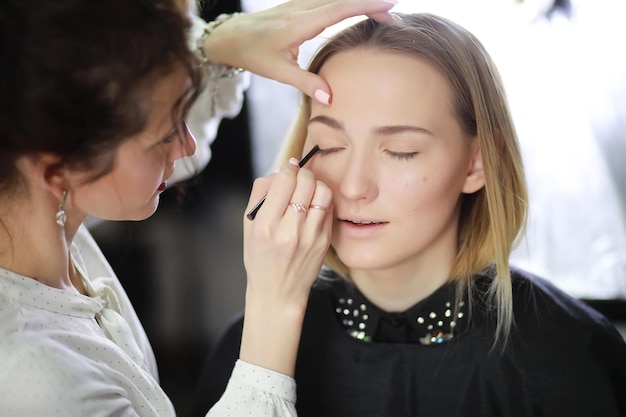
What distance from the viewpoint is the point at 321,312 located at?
66.0 inches

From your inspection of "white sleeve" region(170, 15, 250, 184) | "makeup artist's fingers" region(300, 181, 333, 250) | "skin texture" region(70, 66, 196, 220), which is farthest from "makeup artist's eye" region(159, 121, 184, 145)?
"white sleeve" region(170, 15, 250, 184)

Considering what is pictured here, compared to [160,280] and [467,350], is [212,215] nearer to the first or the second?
[160,280]

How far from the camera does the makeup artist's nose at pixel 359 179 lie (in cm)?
138

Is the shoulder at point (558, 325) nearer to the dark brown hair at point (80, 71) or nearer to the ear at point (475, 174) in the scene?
the ear at point (475, 174)

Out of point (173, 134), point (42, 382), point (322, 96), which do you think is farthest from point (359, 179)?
point (42, 382)

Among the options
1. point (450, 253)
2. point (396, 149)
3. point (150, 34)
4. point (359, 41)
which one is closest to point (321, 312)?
point (450, 253)

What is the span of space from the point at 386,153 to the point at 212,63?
48 centimetres

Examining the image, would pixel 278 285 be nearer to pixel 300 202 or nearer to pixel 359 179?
pixel 300 202

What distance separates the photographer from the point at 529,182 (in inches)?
83.0

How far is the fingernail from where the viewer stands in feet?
4.56

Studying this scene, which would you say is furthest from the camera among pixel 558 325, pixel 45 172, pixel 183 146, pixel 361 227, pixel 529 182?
pixel 529 182

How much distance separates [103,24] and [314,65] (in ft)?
2.32

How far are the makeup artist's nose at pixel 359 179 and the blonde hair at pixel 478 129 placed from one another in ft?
0.75

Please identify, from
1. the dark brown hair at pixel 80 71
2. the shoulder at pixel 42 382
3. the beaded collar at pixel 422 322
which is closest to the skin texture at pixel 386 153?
the beaded collar at pixel 422 322
